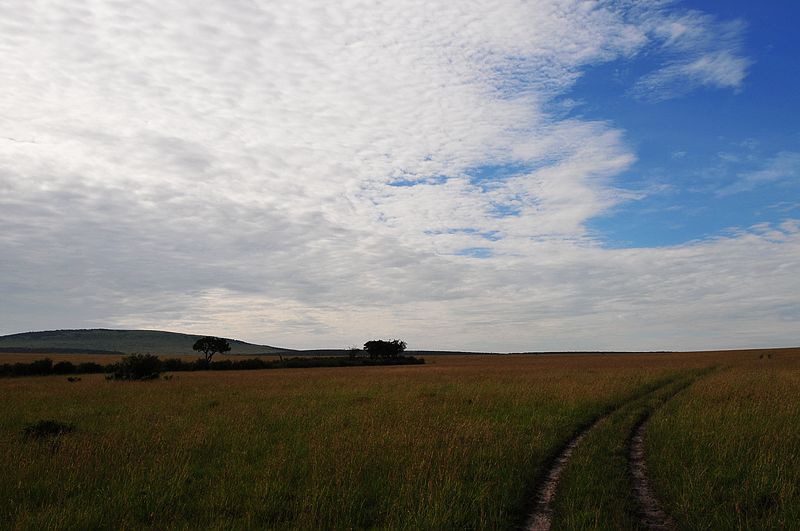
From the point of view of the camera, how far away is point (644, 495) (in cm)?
888

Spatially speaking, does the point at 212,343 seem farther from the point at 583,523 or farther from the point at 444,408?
the point at 583,523

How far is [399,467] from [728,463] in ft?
21.4

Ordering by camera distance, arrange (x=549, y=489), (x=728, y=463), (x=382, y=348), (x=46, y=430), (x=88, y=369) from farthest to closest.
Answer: (x=382, y=348) → (x=88, y=369) → (x=46, y=430) → (x=728, y=463) → (x=549, y=489)

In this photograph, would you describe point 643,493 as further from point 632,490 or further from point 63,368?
point 63,368

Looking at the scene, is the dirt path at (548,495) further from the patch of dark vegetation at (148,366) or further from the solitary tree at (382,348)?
the solitary tree at (382,348)

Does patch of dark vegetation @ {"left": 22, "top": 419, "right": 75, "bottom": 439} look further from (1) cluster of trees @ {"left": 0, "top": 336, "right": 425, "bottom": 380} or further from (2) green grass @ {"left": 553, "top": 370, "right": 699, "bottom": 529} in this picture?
(1) cluster of trees @ {"left": 0, "top": 336, "right": 425, "bottom": 380}

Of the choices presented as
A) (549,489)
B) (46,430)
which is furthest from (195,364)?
(549,489)

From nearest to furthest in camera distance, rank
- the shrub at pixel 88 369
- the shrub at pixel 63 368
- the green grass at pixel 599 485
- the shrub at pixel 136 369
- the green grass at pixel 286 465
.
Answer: the green grass at pixel 599 485
the green grass at pixel 286 465
the shrub at pixel 136 369
the shrub at pixel 63 368
the shrub at pixel 88 369

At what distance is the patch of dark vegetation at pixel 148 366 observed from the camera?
143 ft

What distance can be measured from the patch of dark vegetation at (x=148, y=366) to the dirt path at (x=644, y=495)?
3900cm

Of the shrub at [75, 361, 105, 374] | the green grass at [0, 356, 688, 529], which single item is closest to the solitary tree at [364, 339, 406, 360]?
the shrub at [75, 361, 105, 374]

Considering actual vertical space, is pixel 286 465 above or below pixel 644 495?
above

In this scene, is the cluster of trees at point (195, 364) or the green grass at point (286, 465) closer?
the green grass at point (286, 465)

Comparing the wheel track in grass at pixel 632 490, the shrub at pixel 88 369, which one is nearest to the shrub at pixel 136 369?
the shrub at pixel 88 369
